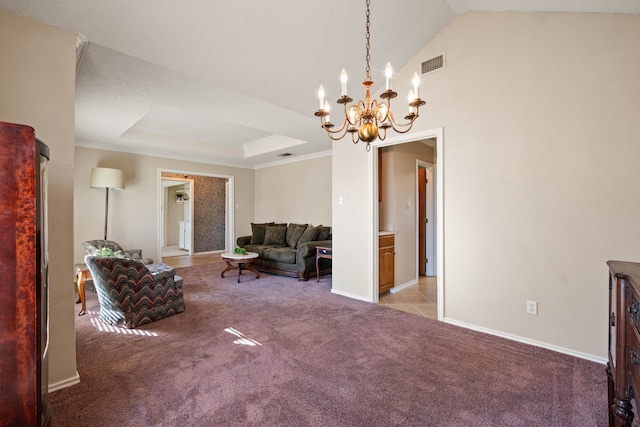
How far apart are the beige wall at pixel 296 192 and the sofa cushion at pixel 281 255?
1.41 m

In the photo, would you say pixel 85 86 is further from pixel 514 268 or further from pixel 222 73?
pixel 514 268

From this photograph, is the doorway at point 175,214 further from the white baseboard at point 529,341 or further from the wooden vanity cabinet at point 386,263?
Answer: the white baseboard at point 529,341

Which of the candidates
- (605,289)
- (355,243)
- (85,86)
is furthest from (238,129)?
(605,289)

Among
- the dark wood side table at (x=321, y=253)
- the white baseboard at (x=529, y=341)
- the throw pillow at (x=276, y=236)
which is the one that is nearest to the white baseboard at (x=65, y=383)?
the white baseboard at (x=529, y=341)

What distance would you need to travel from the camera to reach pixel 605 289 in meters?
2.27

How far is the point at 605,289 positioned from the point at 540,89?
1695 mm

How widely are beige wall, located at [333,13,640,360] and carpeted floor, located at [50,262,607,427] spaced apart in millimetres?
388

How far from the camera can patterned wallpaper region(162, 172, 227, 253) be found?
8.16m

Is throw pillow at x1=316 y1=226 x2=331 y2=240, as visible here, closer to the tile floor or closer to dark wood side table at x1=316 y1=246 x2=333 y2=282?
dark wood side table at x1=316 y1=246 x2=333 y2=282

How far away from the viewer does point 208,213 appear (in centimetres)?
842

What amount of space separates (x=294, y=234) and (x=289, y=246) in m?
0.28

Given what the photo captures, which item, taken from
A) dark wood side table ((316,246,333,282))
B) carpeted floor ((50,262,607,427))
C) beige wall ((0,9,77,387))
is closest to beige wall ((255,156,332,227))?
dark wood side table ((316,246,333,282))

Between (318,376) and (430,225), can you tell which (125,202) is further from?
(430,225)

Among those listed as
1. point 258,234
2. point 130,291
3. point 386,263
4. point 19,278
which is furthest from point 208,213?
point 19,278
